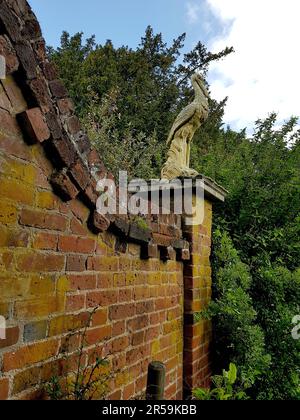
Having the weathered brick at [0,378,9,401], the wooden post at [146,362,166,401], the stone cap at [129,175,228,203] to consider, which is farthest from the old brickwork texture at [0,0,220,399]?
the stone cap at [129,175,228,203]

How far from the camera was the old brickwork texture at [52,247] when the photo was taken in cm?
141

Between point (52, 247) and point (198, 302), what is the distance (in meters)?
1.88

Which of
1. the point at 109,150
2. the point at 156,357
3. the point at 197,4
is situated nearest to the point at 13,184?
the point at 156,357

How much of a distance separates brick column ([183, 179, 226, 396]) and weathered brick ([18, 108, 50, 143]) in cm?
188

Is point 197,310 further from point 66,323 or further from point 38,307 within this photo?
point 38,307

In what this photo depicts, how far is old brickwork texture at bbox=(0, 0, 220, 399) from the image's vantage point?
55.3 inches

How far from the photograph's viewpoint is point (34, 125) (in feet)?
4.89

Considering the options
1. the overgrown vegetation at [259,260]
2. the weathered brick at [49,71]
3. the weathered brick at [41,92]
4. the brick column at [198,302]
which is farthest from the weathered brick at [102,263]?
the overgrown vegetation at [259,260]

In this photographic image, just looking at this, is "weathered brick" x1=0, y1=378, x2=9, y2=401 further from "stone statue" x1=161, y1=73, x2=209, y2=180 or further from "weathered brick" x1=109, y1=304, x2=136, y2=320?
"stone statue" x1=161, y1=73, x2=209, y2=180

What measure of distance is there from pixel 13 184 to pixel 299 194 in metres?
3.64

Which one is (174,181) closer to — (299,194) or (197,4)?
(299,194)

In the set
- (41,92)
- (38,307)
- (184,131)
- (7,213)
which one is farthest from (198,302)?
(41,92)

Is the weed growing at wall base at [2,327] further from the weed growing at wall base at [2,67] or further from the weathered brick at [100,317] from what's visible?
the weed growing at wall base at [2,67]

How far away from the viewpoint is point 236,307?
3105 mm
